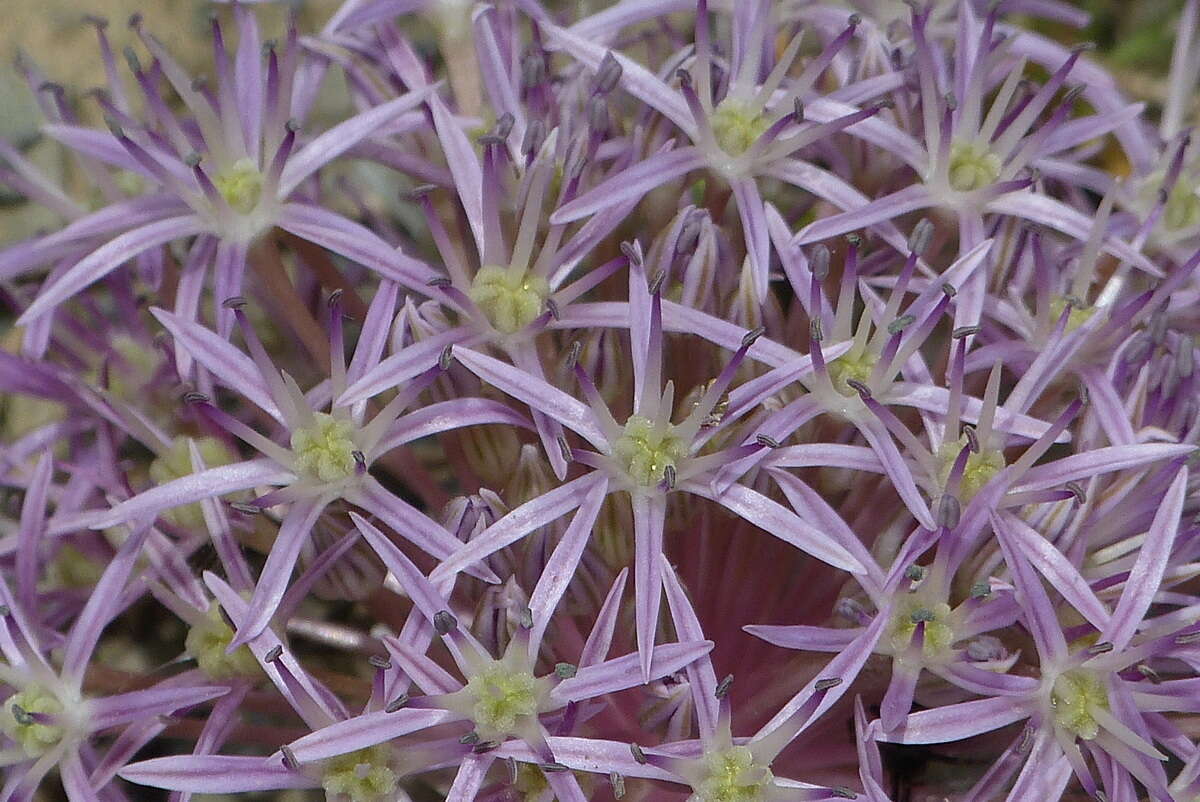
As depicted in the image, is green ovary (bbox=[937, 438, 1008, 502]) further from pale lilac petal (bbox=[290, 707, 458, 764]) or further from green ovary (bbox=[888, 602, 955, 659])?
pale lilac petal (bbox=[290, 707, 458, 764])

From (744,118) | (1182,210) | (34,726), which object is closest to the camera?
(34,726)

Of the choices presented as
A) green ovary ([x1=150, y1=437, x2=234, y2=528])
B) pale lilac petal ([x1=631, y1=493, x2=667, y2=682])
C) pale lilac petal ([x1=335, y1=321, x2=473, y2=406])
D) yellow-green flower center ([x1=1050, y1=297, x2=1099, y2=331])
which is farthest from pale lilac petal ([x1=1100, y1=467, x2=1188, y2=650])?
green ovary ([x1=150, y1=437, x2=234, y2=528])

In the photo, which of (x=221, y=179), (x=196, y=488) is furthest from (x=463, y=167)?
(x=196, y=488)

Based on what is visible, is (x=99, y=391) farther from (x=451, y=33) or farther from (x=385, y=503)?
(x=451, y=33)

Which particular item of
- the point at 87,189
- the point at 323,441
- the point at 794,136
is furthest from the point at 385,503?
the point at 87,189

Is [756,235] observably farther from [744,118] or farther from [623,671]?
[623,671]

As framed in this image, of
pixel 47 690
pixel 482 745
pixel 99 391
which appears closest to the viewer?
pixel 482 745
